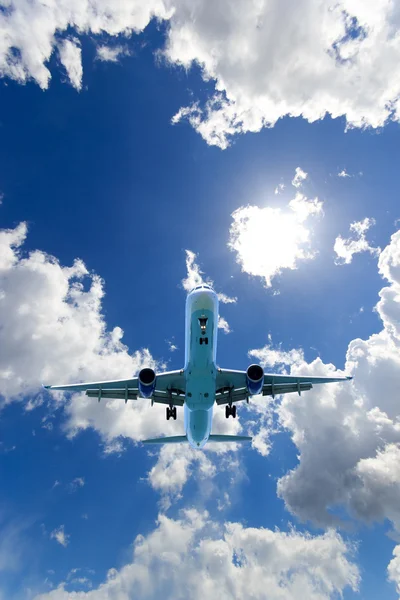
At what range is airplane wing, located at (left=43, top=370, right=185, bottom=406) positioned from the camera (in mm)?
27172

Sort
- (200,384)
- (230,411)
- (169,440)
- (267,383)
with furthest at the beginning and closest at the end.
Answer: (169,440) → (230,411) → (267,383) → (200,384)

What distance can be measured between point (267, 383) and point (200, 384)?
801cm

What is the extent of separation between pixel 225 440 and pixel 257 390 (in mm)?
9130

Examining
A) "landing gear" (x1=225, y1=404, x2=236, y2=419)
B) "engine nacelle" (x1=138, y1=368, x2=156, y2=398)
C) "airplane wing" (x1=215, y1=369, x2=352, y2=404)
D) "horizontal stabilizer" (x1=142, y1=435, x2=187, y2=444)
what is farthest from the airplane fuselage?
"horizontal stabilizer" (x1=142, y1=435, x2=187, y2=444)

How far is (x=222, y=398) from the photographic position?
104 feet

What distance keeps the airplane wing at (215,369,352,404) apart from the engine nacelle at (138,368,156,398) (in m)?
5.34

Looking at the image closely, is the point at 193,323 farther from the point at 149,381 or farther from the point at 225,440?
the point at 225,440

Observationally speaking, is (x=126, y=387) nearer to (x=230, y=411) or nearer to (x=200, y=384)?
(x=200, y=384)

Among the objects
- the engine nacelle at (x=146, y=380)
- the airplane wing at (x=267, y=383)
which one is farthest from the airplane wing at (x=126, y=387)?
the airplane wing at (x=267, y=383)

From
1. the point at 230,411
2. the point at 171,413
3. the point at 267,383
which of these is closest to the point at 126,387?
the point at 171,413

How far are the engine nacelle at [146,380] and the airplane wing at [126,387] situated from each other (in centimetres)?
231

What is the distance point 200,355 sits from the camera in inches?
885

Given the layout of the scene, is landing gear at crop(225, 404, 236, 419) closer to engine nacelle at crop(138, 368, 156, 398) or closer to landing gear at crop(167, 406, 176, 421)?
landing gear at crop(167, 406, 176, 421)

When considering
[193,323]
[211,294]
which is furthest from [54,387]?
[211,294]
